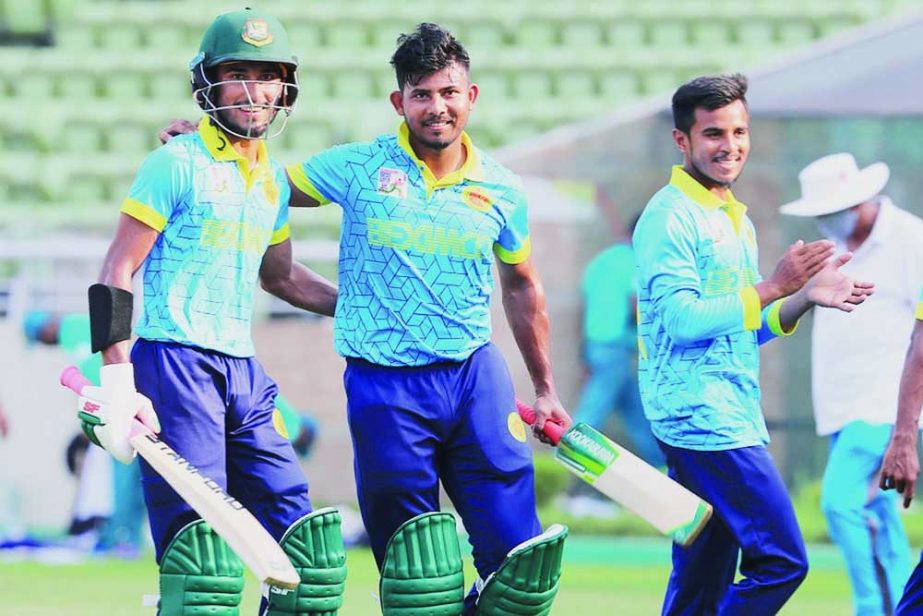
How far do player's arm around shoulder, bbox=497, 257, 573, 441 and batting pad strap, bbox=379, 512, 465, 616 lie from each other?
535 millimetres

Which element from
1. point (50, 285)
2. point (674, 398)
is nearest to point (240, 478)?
point (674, 398)

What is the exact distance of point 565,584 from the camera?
30.1ft

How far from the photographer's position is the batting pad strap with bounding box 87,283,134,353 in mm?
4945

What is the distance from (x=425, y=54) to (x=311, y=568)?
149 centimetres

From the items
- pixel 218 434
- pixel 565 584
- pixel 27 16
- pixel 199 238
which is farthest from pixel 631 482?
pixel 27 16

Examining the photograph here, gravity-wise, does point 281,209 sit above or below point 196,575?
above

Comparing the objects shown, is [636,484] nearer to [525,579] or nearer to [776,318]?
[525,579]

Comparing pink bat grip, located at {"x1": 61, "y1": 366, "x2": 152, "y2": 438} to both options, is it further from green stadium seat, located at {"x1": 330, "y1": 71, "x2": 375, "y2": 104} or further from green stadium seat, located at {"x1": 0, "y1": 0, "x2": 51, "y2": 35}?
green stadium seat, located at {"x1": 0, "y1": 0, "x2": 51, "y2": 35}

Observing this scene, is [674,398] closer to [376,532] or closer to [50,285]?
[376,532]

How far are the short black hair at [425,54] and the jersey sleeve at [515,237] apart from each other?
1.46 feet

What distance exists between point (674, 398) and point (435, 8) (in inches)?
418

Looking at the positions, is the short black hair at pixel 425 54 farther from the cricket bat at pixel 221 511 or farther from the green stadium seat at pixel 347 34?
the green stadium seat at pixel 347 34

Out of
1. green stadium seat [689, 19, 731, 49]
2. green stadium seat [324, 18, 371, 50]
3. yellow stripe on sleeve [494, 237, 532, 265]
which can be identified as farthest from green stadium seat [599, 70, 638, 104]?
yellow stripe on sleeve [494, 237, 532, 265]

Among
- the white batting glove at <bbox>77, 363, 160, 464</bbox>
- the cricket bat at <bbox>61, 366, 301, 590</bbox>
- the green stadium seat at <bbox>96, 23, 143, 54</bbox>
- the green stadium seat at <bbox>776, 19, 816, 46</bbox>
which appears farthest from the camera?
the green stadium seat at <bbox>776, 19, 816, 46</bbox>
